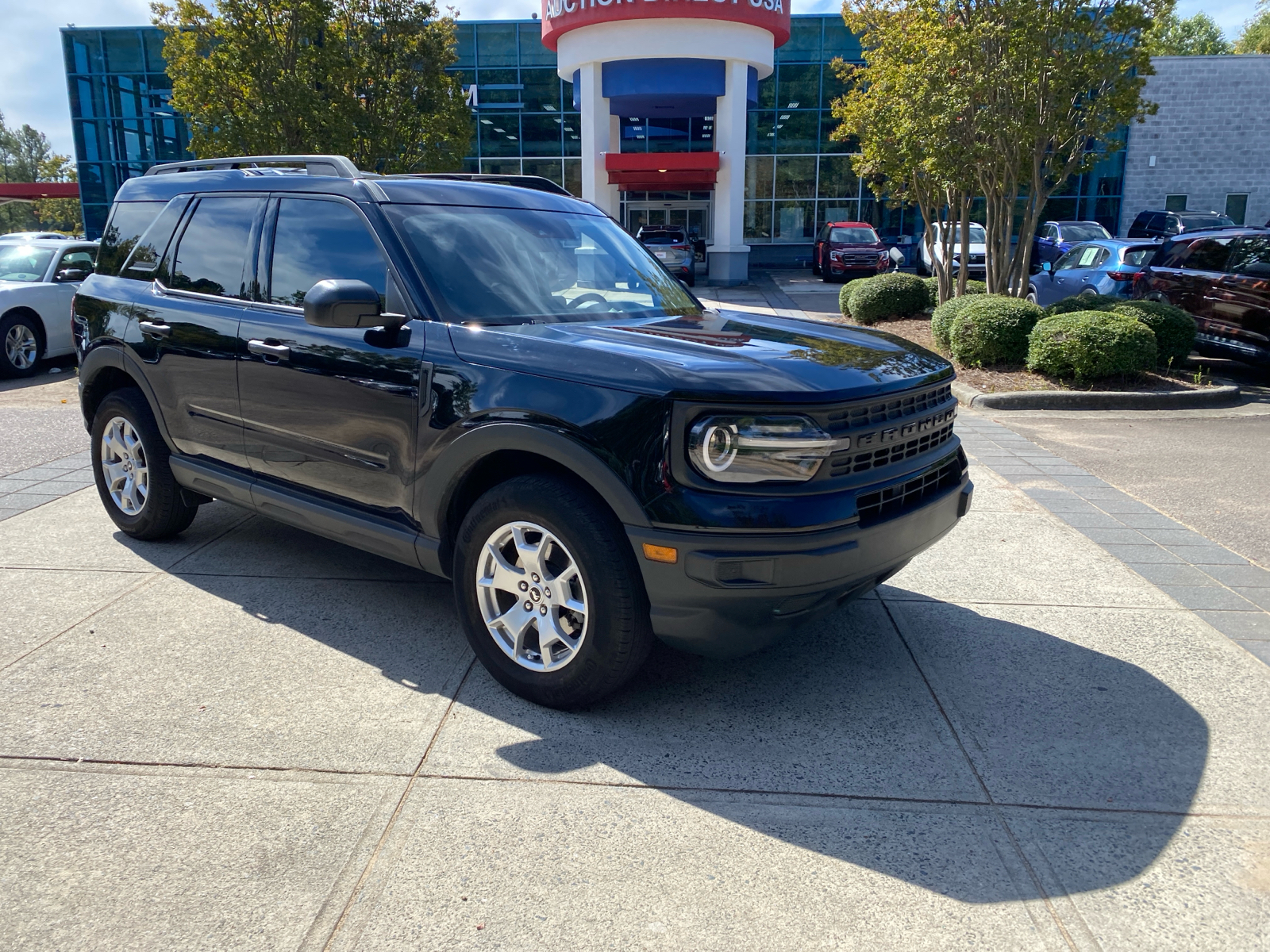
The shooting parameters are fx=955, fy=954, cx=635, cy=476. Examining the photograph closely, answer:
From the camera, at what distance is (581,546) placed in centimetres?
317

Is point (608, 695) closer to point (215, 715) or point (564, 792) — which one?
point (564, 792)

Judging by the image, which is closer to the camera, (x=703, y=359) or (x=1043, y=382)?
(x=703, y=359)

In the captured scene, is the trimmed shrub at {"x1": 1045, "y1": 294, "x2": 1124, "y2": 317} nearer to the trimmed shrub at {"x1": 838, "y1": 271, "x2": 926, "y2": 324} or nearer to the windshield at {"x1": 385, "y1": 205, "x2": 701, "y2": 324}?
the trimmed shrub at {"x1": 838, "y1": 271, "x2": 926, "y2": 324}

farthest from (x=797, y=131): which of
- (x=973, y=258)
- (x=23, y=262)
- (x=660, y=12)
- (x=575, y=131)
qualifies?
(x=23, y=262)

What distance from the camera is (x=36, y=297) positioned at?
1205 centimetres

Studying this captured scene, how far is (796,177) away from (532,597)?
34067 mm

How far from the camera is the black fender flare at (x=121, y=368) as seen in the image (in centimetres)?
493

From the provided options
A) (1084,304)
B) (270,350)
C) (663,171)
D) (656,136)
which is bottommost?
(1084,304)

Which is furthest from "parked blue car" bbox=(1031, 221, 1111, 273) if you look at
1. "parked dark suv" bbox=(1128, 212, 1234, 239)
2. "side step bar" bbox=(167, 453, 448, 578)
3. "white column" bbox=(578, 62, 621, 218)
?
"side step bar" bbox=(167, 453, 448, 578)

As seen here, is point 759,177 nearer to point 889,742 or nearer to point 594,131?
point 594,131

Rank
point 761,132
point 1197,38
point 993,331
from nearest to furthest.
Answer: point 993,331 < point 761,132 < point 1197,38

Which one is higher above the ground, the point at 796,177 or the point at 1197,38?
the point at 1197,38

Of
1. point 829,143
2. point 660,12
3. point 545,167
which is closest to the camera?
point 660,12

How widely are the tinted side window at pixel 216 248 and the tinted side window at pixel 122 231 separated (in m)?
0.46
